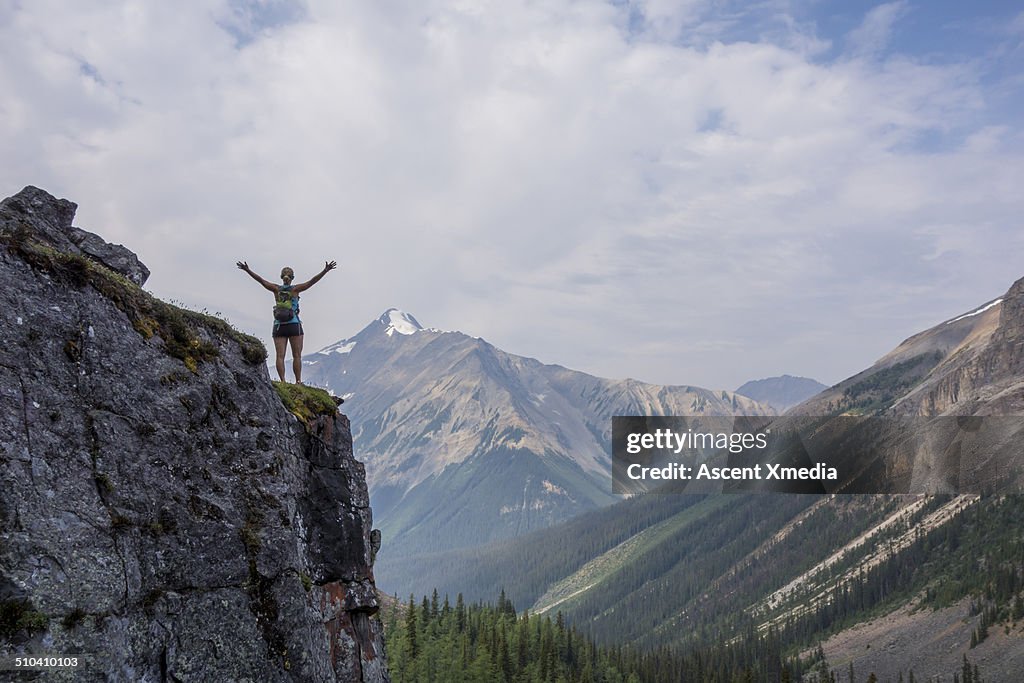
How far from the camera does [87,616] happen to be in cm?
1466

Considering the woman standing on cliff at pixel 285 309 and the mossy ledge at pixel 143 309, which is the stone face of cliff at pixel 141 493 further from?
the woman standing on cliff at pixel 285 309

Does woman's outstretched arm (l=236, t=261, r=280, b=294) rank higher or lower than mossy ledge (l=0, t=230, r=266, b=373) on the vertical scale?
higher

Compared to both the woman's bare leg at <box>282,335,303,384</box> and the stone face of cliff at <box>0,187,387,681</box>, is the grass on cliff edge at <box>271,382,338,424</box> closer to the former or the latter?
the woman's bare leg at <box>282,335,303,384</box>

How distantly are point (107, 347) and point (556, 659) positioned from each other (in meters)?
127

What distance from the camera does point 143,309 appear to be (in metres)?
19.9

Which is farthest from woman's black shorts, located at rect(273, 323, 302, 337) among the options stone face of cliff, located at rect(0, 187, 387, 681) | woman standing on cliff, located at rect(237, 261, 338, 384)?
stone face of cliff, located at rect(0, 187, 387, 681)

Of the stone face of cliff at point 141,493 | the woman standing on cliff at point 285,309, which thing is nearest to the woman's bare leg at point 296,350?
the woman standing on cliff at point 285,309

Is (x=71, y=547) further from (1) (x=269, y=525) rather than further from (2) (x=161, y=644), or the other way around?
(1) (x=269, y=525)

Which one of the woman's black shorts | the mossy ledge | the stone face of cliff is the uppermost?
the woman's black shorts

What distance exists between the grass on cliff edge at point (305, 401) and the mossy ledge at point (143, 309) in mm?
1979

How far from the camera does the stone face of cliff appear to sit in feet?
47.8

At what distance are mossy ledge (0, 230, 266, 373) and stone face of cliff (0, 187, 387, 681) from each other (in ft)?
0.15

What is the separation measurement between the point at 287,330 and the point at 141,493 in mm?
10326

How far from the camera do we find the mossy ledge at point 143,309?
16922mm
